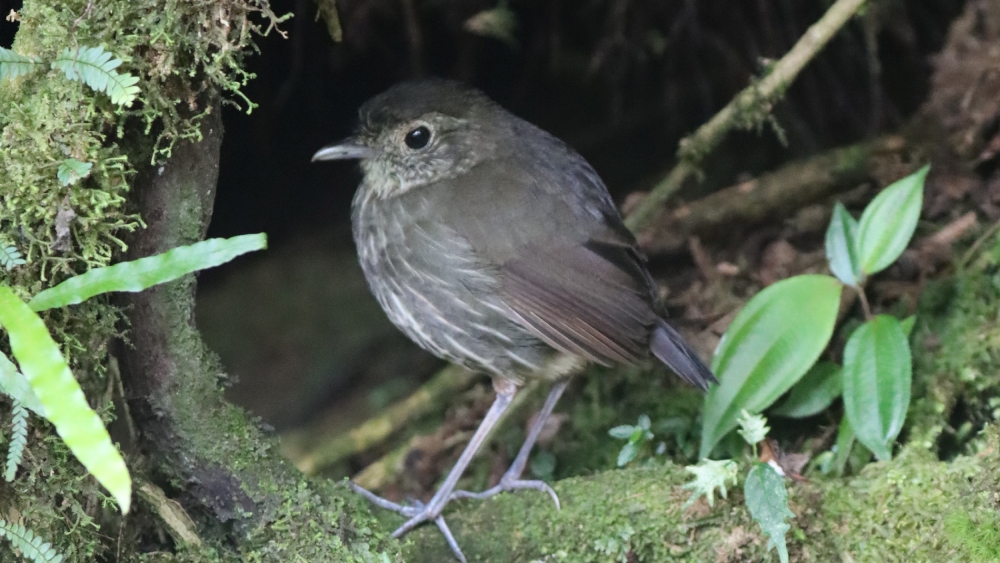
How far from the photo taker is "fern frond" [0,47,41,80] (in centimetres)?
159

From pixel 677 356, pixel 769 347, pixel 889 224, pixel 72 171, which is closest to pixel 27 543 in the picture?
pixel 72 171

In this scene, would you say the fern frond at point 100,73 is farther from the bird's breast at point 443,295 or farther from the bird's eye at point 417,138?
the bird's eye at point 417,138

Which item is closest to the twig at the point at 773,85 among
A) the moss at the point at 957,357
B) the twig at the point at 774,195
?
the twig at the point at 774,195

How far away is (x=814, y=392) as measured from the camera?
2627 mm

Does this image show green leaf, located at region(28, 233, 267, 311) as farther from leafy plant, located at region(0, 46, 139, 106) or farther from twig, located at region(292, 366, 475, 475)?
twig, located at region(292, 366, 475, 475)

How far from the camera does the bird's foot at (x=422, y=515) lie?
2.21 m

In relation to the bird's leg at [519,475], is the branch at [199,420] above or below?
above

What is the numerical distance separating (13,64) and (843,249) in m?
2.21

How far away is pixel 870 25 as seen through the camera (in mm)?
3373

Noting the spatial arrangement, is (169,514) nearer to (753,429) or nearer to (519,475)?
(519,475)

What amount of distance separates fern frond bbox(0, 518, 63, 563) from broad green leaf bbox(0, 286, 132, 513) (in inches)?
13.8

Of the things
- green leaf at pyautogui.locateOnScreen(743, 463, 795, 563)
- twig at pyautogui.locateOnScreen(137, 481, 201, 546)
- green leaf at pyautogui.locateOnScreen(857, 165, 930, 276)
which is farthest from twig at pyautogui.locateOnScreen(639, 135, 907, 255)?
twig at pyautogui.locateOnScreen(137, 481, 201, 546)

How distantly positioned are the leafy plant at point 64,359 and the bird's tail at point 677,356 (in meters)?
1.39

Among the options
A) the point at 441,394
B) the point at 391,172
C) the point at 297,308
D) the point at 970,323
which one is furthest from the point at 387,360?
the point at 970,323
